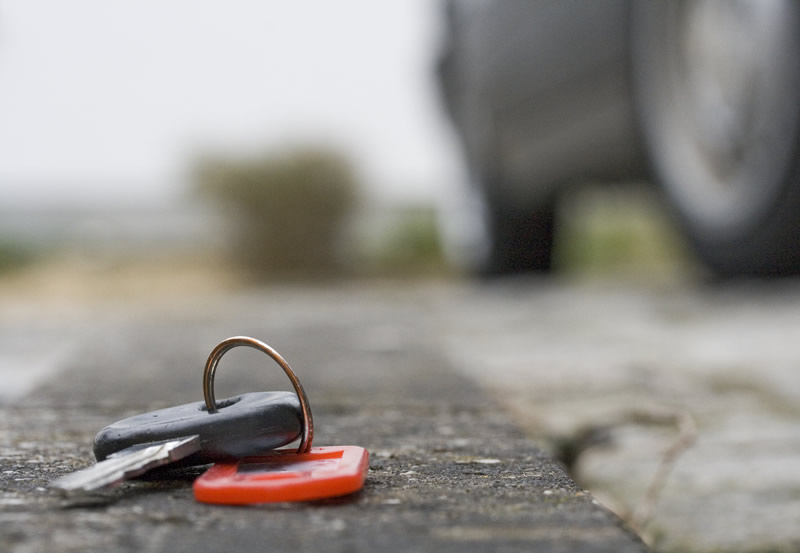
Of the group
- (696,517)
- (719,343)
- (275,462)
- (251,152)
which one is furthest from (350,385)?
(251,152)

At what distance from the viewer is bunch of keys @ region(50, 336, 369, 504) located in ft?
2.06

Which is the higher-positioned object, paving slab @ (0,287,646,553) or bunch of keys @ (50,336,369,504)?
bunch of keys @ (50,336,369,504)

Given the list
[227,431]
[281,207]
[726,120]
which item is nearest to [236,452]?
[227,431]

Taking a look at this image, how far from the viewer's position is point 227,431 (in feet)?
2.22

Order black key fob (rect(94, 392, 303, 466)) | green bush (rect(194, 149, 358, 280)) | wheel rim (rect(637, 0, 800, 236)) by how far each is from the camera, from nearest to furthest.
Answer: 1. black key fob (rect(94, 392, 303, 466))
2. wheel rim (rect(637, 0, 800, 236))
3. green bush (rect(194, 149, 358, 280))

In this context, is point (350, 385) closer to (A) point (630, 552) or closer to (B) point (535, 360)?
(B) point (535, 360)

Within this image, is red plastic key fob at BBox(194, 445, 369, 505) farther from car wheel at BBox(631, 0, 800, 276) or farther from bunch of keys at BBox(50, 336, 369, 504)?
car wheel at BBox(631, 0, 800, 276)

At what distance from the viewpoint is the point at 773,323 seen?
2393 mm

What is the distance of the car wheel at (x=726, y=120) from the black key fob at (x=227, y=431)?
58.3 inches

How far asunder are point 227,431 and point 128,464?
72mm

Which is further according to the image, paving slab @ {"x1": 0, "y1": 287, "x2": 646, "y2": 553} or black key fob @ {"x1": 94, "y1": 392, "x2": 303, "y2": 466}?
black key fob @ {"x1": 94, "y1": 392, "x2": 303, "y2": 466}

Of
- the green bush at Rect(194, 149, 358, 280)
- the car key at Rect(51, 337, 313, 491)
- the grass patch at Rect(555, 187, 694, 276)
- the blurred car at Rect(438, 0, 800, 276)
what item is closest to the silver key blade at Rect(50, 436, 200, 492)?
the car key at Rect(51, 337, 313, 491)

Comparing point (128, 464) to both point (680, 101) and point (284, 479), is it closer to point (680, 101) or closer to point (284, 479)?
point (284, 479)

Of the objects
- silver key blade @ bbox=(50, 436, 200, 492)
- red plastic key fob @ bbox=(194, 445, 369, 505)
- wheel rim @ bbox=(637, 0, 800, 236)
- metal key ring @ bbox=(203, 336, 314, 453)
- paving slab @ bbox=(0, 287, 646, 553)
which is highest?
wheel rim @ bbox=(637, 0, 800, 236)
